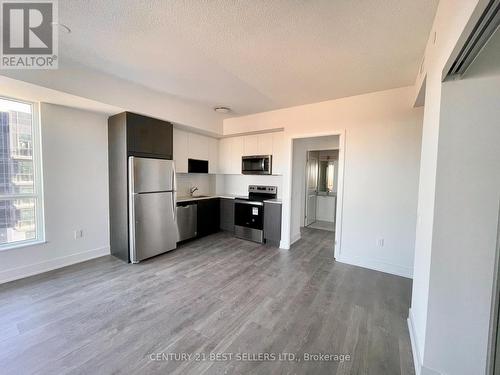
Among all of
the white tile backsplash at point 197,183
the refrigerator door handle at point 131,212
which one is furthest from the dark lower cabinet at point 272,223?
the refrigerator door handle at point 131,212

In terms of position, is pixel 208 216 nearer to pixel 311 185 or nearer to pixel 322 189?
pixel 311 185

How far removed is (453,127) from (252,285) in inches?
97.9

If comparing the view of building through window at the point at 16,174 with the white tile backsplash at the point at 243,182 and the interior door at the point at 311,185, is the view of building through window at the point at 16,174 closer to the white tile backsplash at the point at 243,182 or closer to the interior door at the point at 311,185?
the white tile backsplash at the point at 243,182

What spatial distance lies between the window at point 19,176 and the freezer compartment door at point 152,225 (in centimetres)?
125

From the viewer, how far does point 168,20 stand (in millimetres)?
1763

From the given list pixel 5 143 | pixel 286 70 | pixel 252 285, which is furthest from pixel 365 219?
pixel 5 143

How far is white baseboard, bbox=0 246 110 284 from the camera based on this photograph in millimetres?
2715

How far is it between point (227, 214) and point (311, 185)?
2600mm

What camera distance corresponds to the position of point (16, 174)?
2836mm

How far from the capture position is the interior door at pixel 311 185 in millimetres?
5758

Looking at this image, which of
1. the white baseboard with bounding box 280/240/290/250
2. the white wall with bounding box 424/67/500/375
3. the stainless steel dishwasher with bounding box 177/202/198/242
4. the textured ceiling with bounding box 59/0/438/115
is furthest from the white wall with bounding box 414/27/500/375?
the stainless steel dishwasher with bounding box 177/202/198/242

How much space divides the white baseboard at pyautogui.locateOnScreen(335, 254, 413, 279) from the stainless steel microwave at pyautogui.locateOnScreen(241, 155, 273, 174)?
6.89 feet

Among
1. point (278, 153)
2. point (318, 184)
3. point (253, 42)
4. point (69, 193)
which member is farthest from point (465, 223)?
point (318, 184)

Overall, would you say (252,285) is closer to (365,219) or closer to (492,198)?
(365,219)
